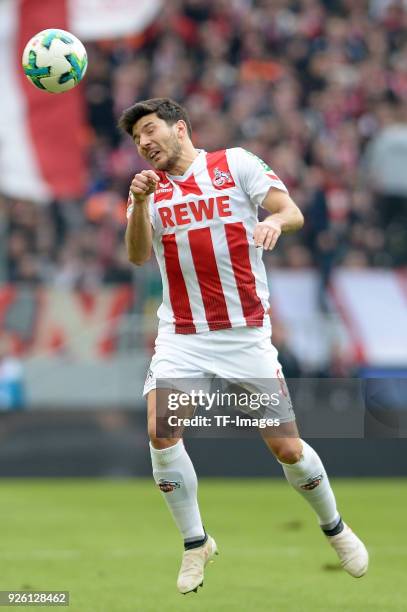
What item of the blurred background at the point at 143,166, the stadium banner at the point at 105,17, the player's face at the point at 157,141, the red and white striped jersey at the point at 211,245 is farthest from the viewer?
the stadium banner at the point at 105,17

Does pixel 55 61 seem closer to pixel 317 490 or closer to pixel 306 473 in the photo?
pixel 306 473

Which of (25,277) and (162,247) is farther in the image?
(25,277)

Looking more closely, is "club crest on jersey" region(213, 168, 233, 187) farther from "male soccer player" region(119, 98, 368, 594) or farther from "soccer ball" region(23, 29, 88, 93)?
"soccer ball" region(23, 29, 88, 93)

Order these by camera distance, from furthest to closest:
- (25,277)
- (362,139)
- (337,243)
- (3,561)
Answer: (362,139) < (337,243) < (25,277) < (3,561)

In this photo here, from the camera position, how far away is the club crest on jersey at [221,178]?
22.4 feet

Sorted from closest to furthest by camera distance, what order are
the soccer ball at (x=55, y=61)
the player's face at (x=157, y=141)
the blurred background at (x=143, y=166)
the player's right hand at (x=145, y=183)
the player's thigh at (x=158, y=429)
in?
the player's right hand at (x=145, y=183), the player's thigh at (x=158, y=429), the player's face at (x=157, y=141), the soccer ball at (x=55, y=61), the blurred background at (x=143, y=166)

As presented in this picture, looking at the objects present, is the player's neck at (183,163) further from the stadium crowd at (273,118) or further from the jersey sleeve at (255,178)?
the stadium crowd at (273,118)

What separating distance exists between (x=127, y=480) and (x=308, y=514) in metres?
3.11

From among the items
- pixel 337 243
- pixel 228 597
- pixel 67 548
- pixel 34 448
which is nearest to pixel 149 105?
pixel 228 597

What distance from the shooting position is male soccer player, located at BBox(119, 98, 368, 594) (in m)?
6.69

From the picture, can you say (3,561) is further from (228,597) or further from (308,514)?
(308,514)

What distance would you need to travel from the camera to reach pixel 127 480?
1325 centimetres

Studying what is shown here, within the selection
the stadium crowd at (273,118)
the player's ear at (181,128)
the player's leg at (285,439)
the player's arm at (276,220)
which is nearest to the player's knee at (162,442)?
the player's leg at (285,439)

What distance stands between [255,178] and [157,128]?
0.58 metres
